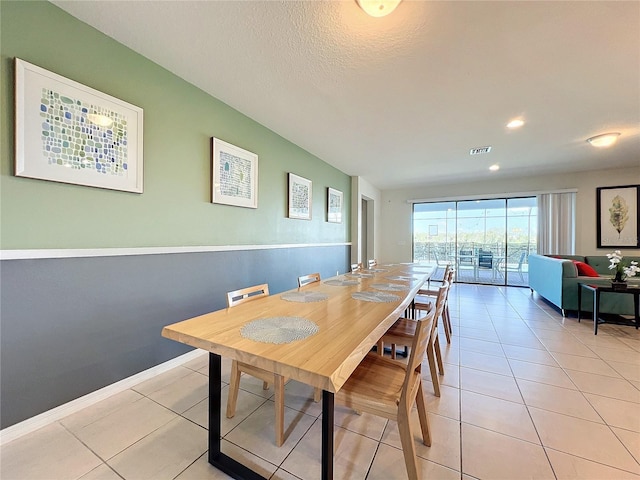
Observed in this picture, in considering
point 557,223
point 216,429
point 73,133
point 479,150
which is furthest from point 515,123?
point 73,133

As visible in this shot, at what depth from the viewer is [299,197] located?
3828 millimetres

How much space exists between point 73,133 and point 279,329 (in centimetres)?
177

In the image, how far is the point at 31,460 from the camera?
49.4 inches

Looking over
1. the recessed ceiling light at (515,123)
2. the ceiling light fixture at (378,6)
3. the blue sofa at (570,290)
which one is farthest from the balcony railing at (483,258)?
the ceiling light fixture at (378,6)

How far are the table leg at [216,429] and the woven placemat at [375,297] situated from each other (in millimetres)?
920

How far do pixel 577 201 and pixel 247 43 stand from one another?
6.87 m

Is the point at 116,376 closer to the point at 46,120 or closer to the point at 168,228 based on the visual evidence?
the point at 168,228

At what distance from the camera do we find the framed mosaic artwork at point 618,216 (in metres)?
5.00

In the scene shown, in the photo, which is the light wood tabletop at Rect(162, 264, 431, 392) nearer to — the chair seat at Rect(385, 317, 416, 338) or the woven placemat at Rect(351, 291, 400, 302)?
the woven placemat at Rect(351, 291, 400, 302)

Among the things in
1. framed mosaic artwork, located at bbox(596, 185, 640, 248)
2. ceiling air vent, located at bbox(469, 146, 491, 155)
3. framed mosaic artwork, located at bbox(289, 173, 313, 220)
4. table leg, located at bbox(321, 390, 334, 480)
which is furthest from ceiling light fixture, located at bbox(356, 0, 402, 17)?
framed mosaic artwork, located at bbox(596, 185, 640, 248)

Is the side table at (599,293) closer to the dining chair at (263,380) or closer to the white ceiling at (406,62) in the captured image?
the white ceiling at (406,62)

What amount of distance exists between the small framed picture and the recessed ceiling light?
8.91 ft

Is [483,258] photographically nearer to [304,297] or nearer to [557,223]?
[557,223]

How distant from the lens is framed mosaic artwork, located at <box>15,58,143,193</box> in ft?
4.61
